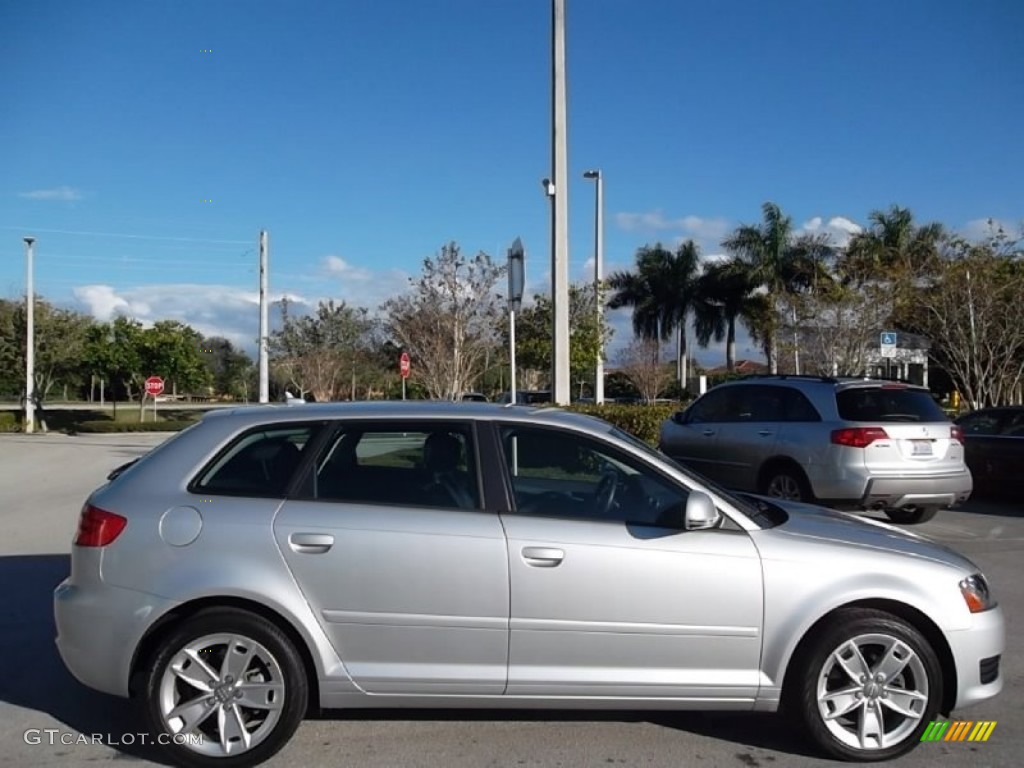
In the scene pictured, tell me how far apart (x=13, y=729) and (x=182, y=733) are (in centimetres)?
119

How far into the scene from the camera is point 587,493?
15.0 ft

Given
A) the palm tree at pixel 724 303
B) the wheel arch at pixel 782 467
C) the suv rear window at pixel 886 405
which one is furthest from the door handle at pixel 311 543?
the palm tree at pixel 724 303

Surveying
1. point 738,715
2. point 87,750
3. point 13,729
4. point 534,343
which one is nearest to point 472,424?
point 738,715

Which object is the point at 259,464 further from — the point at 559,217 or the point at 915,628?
the point at 559,217

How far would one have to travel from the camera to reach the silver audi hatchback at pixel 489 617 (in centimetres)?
412

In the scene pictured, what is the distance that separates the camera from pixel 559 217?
15.9 metres

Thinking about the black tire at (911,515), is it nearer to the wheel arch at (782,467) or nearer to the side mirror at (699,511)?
the wheel arch at (782,467)

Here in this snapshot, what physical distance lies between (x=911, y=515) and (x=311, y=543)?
8787mm

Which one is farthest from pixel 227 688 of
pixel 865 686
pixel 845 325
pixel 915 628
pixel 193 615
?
pixel 845 325

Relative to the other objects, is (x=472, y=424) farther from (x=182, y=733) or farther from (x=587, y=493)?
(x=182, y=733)

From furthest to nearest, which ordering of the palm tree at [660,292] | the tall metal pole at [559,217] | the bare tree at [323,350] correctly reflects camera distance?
the palm tree at [660,292] → the bare tree at [323,350] → the tall metal pole at [559,217]

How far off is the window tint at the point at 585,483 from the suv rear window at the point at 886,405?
19.1ft

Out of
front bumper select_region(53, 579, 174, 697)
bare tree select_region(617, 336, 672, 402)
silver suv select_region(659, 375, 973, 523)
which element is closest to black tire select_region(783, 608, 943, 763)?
front bumper select_region(53, 579, 174, 697)

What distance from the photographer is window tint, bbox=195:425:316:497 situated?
432cm
